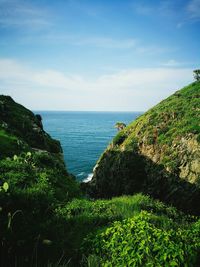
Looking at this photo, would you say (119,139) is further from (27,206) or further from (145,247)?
(145,247)

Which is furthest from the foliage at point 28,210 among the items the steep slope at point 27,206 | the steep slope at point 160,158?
the steep slope at point 160,158

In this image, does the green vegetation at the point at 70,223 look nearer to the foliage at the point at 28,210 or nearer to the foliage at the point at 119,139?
the foliage at the point at 28,210

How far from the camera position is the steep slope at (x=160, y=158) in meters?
31.2

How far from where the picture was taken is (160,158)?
35.9 meters

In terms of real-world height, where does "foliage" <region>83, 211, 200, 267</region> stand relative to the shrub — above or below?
above

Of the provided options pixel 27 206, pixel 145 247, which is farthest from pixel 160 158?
pixel 145 247

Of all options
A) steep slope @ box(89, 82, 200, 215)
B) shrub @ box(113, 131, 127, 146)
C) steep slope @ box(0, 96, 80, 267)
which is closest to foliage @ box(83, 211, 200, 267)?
steep slope @ box(0, 96, 80, 267)

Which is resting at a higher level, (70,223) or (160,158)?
(70,223)

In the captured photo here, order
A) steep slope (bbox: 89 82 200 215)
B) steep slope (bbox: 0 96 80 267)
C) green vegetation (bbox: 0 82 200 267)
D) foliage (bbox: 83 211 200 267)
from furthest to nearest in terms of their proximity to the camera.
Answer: steep slope (bbox: 89 82 200 215) → steep slope (bbox: 0 96 80 267) → green vegetation (bbox: 0 82 200 267) → foliage (bbox: 83 211 200 267)

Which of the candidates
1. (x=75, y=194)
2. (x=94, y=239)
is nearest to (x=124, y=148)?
(x=75, y=194)

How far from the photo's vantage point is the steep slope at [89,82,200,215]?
31.2 meters

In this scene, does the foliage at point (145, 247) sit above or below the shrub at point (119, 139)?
above

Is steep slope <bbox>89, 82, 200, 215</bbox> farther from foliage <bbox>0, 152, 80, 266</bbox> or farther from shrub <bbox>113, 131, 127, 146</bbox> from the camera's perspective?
foliage <bbox>0, 152, 80, 266</bbox>

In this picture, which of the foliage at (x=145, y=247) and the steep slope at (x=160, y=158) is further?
the steep slope at (x=160, y=158)
